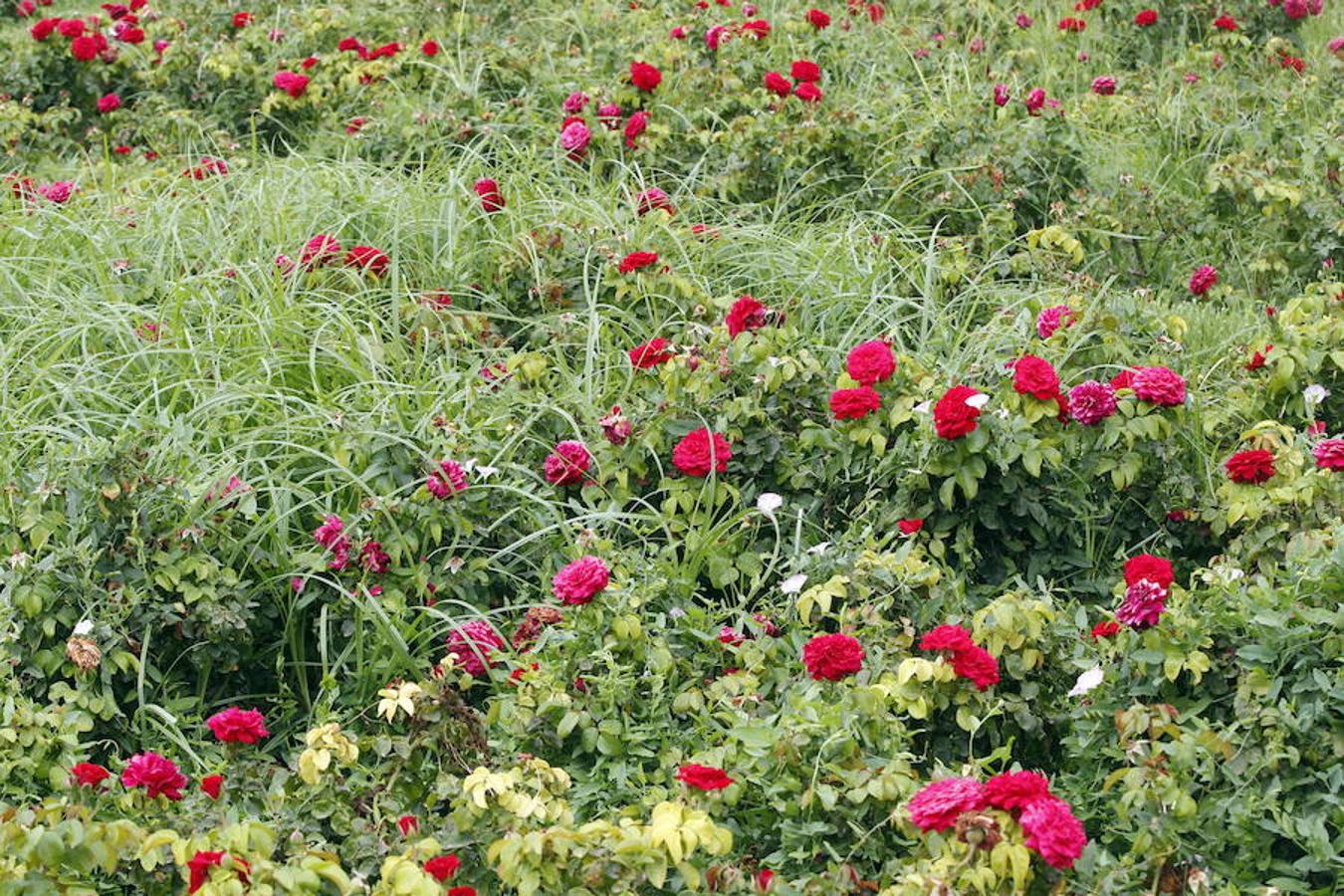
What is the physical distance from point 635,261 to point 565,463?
0.78 metres

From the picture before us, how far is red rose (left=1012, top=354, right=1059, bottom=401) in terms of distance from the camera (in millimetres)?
3213

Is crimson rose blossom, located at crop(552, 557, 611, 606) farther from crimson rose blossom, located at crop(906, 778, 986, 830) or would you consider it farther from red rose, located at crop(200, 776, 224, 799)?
crimson rose blossom, located at crop(906, 778, 986, 830)

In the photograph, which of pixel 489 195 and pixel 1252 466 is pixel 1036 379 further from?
pixel 489 195

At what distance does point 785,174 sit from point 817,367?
1.59 m

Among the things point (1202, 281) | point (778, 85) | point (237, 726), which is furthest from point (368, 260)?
point (1202, 281)

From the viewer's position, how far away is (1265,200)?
4.99 metres

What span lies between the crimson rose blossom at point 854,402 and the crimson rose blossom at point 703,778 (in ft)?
3.53

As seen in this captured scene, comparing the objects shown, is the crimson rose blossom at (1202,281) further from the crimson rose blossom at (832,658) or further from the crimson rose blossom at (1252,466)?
the crimson rose blossom at (832,658)

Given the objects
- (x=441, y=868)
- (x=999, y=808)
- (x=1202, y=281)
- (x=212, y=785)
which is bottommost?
(x=1202, y=281)

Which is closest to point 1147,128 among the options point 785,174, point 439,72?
point 785,174

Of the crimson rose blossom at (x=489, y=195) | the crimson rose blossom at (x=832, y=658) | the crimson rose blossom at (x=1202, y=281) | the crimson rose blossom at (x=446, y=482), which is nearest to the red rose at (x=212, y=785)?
the crimson rose blossom at (x=446, y=482)

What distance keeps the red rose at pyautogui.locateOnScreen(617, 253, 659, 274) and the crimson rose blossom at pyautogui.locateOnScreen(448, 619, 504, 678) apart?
123 cm

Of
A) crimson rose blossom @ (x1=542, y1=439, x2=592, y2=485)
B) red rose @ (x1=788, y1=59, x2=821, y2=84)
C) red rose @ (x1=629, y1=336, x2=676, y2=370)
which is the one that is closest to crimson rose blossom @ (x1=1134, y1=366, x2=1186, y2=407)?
red rose @ (x1=629, y1=336, x2=676, y2=370)

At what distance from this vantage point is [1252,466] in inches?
124
